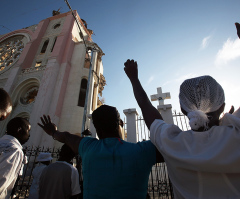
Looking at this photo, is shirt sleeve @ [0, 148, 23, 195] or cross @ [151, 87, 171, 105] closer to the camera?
shirt sleeve @ [0, 148, 23, 195]

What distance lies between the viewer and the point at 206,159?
70 centimetres

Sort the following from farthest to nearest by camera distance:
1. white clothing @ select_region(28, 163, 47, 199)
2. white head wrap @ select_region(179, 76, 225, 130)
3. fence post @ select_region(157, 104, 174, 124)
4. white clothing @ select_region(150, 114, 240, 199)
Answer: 1. fence post @ select_region(157, 104, 174, 124)
2. white clothing @ select_region(28, 163, 47, 199)
3. white head wrap @ select_region(179, 76, 225, 130)
4. white clothing @ select_region(150, 114, 240, 199)

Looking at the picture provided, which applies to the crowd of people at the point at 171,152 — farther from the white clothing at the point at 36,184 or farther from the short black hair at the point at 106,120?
the white clothing at the point at 36,184

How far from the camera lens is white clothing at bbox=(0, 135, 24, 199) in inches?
55.2

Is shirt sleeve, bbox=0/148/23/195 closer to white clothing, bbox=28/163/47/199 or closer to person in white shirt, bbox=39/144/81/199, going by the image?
person in white shirt, bbox=39/144/81/199

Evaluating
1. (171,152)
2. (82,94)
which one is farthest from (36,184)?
(82,94)

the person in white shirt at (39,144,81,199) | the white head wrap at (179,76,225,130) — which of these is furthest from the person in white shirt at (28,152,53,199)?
the white head wrap at (179,76,225,130)

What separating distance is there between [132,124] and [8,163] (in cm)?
481

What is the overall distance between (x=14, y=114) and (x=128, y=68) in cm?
1383

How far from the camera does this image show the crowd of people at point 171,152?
2.35ft

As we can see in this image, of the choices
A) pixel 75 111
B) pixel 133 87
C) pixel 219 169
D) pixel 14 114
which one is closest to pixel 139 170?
pixel 219 169

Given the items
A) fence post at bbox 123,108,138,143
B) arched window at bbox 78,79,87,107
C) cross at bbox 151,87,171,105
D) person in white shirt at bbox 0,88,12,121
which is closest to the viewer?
person in white shirt at bbox 0,88,12,121

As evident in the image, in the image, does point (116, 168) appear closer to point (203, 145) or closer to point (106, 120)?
point (106, 120)

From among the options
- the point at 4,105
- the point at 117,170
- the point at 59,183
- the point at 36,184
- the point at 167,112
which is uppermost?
the point at 167,112
